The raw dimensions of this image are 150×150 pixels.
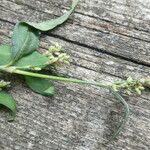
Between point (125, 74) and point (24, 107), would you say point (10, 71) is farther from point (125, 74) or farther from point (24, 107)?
point (125, 74)

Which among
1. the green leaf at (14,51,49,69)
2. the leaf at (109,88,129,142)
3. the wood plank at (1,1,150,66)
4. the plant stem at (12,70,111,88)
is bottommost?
the leaf at (109,88,129,142)

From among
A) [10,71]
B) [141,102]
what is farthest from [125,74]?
[10,71]

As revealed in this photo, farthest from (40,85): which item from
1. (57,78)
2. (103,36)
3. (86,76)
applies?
(103,36)

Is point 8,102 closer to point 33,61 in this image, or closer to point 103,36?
point 33,61

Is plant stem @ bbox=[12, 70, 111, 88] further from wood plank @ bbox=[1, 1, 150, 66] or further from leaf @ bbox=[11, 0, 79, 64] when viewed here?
wood plank @ bbox=[1, 1, 150, 66]

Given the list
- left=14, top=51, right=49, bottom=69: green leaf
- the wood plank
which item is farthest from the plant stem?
the wood plank

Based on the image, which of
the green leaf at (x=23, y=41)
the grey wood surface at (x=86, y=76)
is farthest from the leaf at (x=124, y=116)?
the green leaf at (x=23, y=41)
